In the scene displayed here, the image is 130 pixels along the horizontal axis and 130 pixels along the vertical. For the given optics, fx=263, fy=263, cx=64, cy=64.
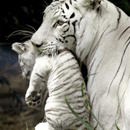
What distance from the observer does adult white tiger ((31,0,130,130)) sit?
0.84 m

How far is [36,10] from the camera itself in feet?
5.58

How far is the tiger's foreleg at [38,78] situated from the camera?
94 cm

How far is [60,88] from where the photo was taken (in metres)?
0.90

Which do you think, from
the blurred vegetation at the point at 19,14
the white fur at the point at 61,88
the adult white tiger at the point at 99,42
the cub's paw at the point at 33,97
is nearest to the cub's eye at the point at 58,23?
the adult white tiger at the point at 99,42

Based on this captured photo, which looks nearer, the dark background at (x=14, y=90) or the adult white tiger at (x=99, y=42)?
the adult white tiger at (x=99, y=42)

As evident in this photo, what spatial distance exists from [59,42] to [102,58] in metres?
0.17

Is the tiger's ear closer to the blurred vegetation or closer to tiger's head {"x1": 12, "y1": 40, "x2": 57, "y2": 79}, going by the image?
tiger's head {"x1": 12, "y1": 40, "x2": 57, "y2": 79}

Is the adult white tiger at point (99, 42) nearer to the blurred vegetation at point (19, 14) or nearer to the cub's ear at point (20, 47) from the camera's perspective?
the cub's ear at point (20, 47)

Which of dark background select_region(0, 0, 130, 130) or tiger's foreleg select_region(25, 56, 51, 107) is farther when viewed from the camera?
dark background select_region(0, 0, 130, 130)

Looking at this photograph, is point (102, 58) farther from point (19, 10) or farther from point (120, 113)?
point (19, 10)

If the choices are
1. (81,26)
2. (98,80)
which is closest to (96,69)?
(98,80)

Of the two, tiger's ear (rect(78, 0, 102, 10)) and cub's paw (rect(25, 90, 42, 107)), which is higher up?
tiger's ear (rect(78, 0, 102, 10))

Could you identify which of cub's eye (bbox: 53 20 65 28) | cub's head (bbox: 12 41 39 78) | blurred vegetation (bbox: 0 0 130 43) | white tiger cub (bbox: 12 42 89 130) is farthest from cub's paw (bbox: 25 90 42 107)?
blurred vegetation (bbox: 0 0 130 43)

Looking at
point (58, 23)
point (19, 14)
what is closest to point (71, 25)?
point (58, 23)
